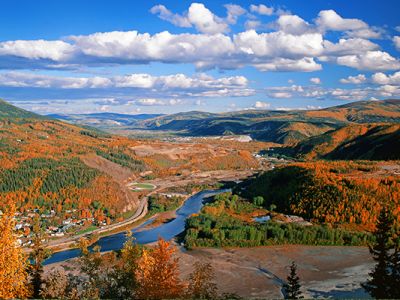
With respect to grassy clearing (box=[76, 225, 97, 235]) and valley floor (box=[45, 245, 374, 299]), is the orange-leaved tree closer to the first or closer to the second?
valley floor (box=[45, 245, 374, 299])

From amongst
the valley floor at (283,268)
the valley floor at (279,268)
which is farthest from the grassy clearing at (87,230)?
the valley floor at (283,268)

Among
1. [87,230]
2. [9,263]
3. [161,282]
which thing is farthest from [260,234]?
[9,263]

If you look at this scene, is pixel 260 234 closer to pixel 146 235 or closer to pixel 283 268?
pixel 283 268

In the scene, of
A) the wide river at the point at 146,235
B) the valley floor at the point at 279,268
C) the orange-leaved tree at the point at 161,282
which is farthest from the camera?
the wide river at the point at 146,235

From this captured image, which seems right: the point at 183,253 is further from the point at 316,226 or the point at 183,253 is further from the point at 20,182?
the point at 20,182

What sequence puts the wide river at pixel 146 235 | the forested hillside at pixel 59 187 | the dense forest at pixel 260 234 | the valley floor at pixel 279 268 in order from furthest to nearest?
the forested hillside at pixel 59 187 → the wide river at pixel 146 235 → the dense forest at pixel 260 234 → the valley floor at pixel 279 268

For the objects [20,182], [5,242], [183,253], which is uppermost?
[5,242]

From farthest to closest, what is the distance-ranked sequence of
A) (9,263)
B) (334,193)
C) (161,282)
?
(334,193) → (161,282) → (9,263)

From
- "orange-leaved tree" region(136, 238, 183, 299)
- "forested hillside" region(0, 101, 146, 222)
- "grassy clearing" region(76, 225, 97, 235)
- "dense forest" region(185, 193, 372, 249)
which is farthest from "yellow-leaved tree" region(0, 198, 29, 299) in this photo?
"forested hillside" region(0, 101, 146, 222)

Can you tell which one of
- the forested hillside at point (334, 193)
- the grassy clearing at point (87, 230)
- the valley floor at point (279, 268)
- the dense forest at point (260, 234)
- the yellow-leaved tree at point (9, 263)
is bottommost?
the grassy clearing at point (87, 230)

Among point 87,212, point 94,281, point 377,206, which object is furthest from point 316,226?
point 94,281

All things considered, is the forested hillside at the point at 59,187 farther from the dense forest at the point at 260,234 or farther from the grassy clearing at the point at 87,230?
the dense forest at the point at 260,234
